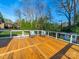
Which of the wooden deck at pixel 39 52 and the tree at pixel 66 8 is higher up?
the tree at pixel 66 8

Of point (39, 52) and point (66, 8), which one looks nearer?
point (39, 52)

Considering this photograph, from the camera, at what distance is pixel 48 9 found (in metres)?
21.0

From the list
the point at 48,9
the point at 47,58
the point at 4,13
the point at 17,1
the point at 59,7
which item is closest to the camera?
the point at 47,58

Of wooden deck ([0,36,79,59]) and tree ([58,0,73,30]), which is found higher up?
tree ([58,0,73,30])

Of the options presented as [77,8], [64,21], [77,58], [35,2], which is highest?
[35,2]

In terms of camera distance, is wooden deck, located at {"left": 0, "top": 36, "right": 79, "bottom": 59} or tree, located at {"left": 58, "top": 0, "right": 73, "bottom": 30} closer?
wooden deck, located at {"left": 0, "top": 36, "right": 79, "bottom": 59}

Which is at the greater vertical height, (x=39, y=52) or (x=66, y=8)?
(x=66, y=8)

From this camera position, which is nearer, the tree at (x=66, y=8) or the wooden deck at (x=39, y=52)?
the wooden deck at (x=39, y=52)

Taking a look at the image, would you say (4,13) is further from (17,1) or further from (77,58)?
(77,58)

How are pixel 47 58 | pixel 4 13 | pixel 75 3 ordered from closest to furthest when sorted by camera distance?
pixel 47 58 → pixel 75 3 → pixel 4 13

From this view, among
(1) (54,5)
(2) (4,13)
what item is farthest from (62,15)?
(2) (4,13)

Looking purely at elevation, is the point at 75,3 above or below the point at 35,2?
below

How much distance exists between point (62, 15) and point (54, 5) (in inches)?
82.3

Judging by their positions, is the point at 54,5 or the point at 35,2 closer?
the point at 54,5
